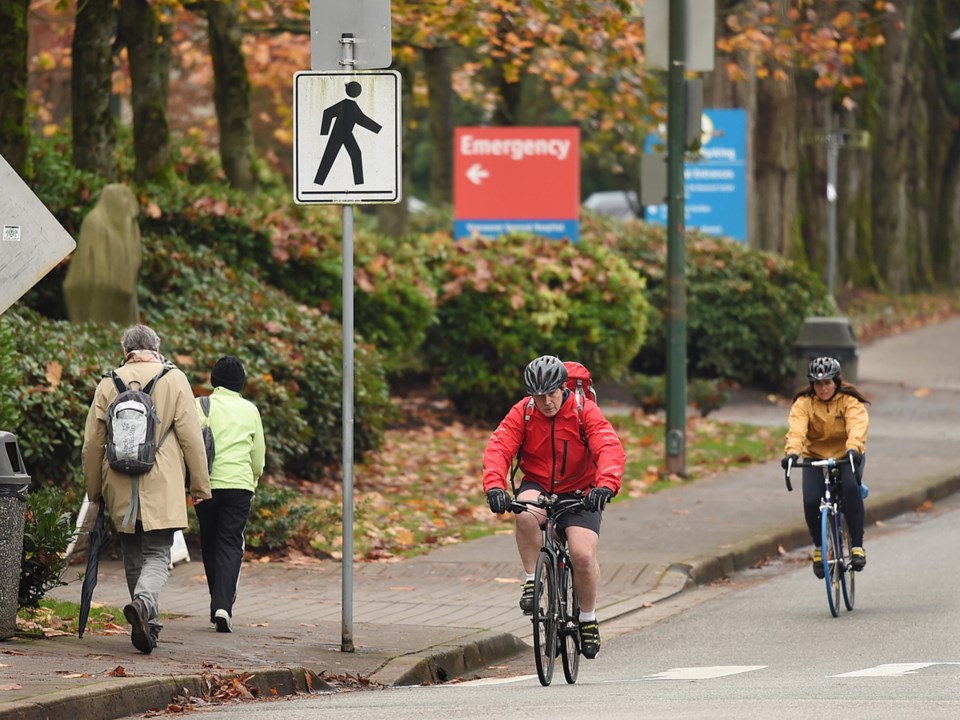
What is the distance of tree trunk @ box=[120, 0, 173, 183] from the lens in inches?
734

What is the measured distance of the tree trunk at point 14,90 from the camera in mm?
14938

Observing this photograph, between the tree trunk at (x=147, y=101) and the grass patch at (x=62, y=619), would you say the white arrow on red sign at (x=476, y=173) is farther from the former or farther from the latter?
the grass patch at (x=62, y=619)

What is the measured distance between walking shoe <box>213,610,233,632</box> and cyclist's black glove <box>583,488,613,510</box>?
2159 millimetres

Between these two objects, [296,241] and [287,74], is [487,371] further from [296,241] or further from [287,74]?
[287,74]

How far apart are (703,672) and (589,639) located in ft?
1.92

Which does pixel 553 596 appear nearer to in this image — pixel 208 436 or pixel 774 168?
pixel 208 436

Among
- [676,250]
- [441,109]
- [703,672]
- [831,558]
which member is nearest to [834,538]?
[831,558]

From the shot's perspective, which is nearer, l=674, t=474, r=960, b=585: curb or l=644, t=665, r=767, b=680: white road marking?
l=644, t=665, r=767, b=680: white road marking

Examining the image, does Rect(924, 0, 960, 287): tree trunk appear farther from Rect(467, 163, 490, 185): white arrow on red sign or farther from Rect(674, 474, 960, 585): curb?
Rect(674, 474, 960, 585): curb

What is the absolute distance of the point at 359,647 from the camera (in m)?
9.95

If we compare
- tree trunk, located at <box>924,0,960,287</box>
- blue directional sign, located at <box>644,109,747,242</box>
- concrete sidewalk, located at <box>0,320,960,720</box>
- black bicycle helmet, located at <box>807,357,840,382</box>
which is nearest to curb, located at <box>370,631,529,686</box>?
concrete sidewalk, located at <box>0,320,960,720</box>

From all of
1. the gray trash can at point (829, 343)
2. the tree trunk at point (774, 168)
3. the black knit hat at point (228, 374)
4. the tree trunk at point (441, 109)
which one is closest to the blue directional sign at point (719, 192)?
the tree trunk at point (774, 168)

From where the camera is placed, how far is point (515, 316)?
808 inches

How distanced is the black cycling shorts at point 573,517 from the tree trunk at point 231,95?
36.4 feet
